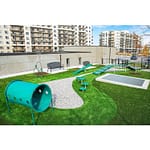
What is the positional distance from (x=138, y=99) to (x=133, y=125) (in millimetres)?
722

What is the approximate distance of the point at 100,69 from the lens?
17.9 feet

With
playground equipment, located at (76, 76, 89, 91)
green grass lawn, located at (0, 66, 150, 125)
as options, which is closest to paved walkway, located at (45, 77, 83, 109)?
green grass lawn, located at (0, 66, 150, 125)

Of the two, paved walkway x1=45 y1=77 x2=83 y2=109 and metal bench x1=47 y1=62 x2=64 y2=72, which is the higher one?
metal bench x1=47 y1=62 x2=64 y2=72

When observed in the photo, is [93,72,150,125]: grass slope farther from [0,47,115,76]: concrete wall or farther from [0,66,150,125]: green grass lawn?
[0,47,115,76]: concrete wall

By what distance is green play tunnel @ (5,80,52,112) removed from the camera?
4.18 metres

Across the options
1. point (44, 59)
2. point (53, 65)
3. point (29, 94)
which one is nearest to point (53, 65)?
point (53, 65)

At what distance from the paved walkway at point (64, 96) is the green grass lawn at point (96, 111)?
14 cm

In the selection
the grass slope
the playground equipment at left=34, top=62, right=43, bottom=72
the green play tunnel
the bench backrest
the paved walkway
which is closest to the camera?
the green play tunnel

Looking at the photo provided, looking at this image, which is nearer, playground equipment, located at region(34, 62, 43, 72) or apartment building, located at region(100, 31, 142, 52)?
apartment building, located at region(100, 31, 142, 52)

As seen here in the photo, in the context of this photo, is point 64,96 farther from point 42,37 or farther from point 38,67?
point 42,37

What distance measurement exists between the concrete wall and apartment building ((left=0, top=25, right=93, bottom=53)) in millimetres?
216
